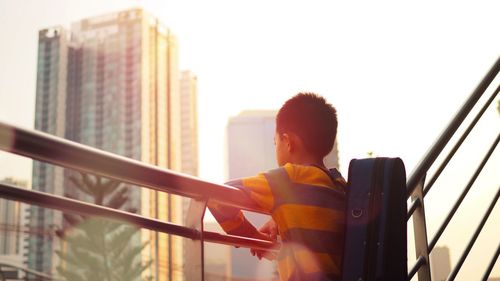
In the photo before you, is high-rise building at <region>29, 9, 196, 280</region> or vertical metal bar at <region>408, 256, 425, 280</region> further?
high-rise building at <region>29, 9, 196, 280</region>

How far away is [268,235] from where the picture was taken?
1639 mm

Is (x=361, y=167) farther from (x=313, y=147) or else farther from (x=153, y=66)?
(x=153, y=66)

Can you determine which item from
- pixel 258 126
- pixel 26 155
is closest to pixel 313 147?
pixel 26 155

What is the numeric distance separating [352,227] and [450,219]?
450mm

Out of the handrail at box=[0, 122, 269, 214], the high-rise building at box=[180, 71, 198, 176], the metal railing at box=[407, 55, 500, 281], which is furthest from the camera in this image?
the high-rise building at box=[180, 71, 198, 176]

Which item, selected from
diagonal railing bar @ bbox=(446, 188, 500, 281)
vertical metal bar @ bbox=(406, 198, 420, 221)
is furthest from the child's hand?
diagonal railing bar @ bbox=(446, 188, 500, 281)

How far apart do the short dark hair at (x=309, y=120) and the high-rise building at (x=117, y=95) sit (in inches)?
2143

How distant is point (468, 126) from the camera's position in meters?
1.79

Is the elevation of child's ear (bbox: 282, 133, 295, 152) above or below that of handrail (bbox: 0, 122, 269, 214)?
above

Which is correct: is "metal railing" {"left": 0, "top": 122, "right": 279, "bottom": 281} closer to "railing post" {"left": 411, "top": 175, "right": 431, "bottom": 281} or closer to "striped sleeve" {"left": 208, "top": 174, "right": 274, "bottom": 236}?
"striped sleeve" {"left": 208, "top": 174, "right": 274, "bottom": 236}

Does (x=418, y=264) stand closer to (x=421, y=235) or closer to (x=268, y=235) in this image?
(x=421, y=235)

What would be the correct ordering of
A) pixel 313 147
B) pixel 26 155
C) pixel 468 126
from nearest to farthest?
pixel 26 155 → pixel 313 147 → pixel 468 126

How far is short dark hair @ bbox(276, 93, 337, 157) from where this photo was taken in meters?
1.62

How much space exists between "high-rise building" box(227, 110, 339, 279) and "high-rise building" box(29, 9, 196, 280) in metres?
40.8
